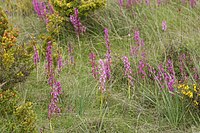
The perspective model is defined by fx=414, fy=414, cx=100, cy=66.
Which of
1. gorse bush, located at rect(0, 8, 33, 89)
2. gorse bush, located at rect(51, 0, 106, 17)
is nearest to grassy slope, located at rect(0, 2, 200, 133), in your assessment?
gorse bush, located at rect(51, 0, 106, 17)

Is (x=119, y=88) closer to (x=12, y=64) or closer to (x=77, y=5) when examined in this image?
(x=12, y=64)

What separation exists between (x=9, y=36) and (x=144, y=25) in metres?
2.46

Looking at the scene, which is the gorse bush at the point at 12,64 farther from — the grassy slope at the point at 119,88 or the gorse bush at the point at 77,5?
the gorse bush at the point at 77,5

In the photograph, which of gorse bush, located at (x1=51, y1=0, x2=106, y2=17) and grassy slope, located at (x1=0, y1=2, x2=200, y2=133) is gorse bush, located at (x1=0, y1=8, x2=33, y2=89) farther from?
gorse bush, located at (x1=51, y1=0, x2=106, y2=17)

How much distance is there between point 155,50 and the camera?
465cm

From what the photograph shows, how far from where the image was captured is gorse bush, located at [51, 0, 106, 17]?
218 inches

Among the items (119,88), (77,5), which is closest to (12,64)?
(119,88)

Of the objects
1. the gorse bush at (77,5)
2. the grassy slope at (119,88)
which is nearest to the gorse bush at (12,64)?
the grassy slope at (119,88)

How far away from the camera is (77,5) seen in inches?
223

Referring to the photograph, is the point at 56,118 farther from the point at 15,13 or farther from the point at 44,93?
the point at 15,13

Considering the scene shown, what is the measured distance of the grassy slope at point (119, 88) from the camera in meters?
3.45

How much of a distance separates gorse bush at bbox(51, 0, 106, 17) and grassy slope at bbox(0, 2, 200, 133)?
0.26 metres

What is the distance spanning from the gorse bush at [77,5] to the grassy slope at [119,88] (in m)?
0.26

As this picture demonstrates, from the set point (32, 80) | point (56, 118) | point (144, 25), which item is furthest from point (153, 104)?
point (144, 25)
